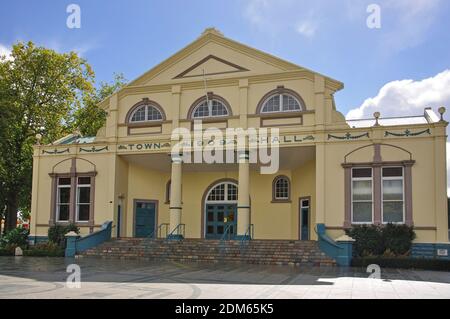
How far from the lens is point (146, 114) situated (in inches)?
997

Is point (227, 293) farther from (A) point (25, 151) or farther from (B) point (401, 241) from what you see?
(A) point (25, 151)

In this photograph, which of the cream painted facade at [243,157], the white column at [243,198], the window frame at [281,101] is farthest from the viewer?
the window frame at [281,101]

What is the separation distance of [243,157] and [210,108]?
121 inches

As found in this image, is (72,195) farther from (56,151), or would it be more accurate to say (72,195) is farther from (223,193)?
(223,193)

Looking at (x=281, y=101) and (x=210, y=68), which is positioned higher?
(x=210, y=68)

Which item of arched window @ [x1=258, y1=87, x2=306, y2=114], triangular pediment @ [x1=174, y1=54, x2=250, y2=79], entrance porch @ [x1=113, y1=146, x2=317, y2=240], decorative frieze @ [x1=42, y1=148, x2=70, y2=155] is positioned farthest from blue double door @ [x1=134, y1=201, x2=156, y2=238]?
arched window @ [x1=258, y1=87, x2=306, y2=114]

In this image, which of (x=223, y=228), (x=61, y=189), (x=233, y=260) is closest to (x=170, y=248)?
(x=233, y=260)

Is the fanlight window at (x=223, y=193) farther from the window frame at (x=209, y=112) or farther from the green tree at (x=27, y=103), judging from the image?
the green tree at (x=27, y=103)

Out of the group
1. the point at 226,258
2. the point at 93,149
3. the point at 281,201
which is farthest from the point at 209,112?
the point at 226,258

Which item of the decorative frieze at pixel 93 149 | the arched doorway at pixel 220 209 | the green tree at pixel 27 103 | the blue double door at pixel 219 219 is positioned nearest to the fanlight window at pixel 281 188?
the arched doorway at pixel 220 209

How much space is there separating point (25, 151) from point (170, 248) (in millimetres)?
15271

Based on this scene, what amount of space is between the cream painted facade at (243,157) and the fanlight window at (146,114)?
0.28 metres

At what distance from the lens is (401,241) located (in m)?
19.7

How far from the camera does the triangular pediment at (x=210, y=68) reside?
23953mm
